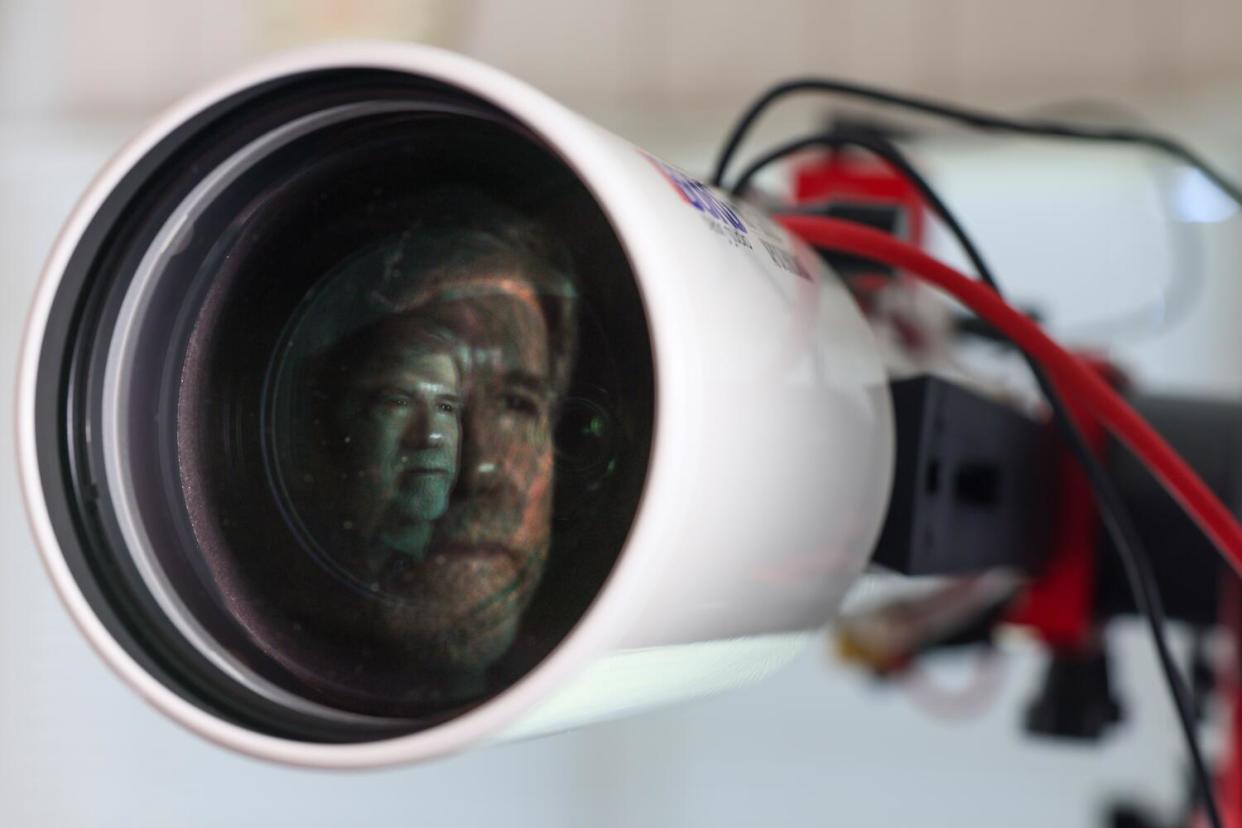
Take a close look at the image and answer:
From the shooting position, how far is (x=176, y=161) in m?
0.30

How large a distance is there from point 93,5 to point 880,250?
0.90m

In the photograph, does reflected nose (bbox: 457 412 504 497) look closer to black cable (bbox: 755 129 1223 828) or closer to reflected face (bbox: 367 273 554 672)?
reflected face (bbox: 367 273 554 672)

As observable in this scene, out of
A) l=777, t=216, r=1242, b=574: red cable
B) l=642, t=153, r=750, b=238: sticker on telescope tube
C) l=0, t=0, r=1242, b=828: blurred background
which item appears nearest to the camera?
l=642, t=153, r=750, b=238: sticker on telescope tube

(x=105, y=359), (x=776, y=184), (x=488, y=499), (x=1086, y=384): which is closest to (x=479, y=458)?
(x=488, y=499)

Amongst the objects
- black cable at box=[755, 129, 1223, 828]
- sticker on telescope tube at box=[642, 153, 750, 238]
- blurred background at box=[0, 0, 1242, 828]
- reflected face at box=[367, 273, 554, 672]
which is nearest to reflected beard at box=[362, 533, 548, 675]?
reflected face at box=[367, 273, 554, 672]

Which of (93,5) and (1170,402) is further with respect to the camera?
(93,5)

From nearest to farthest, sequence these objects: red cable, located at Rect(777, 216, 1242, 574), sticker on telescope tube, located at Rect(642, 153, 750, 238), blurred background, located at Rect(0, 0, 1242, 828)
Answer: sticker on telescope tube, located at Rect(642, 153, 750, 238) → red cable, located at Rect(777, 216, 1242, 574) → blurred background, located at Rect(0, 0, 1242, 828)

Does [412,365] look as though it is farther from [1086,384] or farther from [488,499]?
[1086,384]

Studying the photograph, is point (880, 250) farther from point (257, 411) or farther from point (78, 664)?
point (78, 664)

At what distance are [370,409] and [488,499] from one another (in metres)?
0.05

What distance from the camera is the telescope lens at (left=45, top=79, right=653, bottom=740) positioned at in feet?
0.96

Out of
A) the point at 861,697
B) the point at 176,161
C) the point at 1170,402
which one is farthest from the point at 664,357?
the point at 861,697

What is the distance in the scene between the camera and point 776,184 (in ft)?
3.21

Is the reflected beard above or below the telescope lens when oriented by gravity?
below
